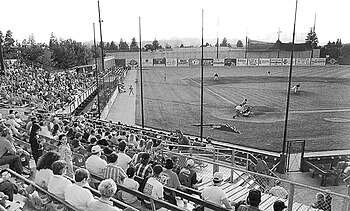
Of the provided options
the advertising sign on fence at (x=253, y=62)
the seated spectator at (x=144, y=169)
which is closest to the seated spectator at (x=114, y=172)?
the seated spectator at (x=144, y=169)

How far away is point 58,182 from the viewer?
4582 mm

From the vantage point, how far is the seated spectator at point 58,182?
4.56 meters

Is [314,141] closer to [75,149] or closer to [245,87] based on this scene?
[75,149]

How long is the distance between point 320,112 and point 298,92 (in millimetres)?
12122

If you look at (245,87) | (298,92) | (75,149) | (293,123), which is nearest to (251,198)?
(75,149)

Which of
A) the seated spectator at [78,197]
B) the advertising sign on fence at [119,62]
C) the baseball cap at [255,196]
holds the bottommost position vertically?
the advertising sign on fence at [119,62]

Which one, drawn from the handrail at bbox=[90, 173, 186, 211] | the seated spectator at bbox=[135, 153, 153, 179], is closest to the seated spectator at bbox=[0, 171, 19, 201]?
the handrail at bbox=[90, 173, 186, 211]

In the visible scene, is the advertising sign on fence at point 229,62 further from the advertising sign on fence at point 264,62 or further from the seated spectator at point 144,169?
the seated spectator at point 144,169

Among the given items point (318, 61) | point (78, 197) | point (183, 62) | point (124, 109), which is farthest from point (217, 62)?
point (78, 197)

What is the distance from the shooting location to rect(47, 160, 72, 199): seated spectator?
456cm

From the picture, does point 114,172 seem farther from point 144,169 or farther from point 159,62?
point 159,62

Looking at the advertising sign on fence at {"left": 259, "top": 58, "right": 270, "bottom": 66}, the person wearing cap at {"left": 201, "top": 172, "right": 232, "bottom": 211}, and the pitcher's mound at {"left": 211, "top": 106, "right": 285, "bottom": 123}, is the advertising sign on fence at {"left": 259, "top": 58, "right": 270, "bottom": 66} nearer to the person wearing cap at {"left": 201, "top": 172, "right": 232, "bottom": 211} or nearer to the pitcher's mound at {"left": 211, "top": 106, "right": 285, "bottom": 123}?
the pitcher's mound at {"left": 211, "top": 106, "right": 285, "bottom": 123}

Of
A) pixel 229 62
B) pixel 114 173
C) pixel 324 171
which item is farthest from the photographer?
pixel 229 62

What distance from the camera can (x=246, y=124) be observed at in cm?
2373
